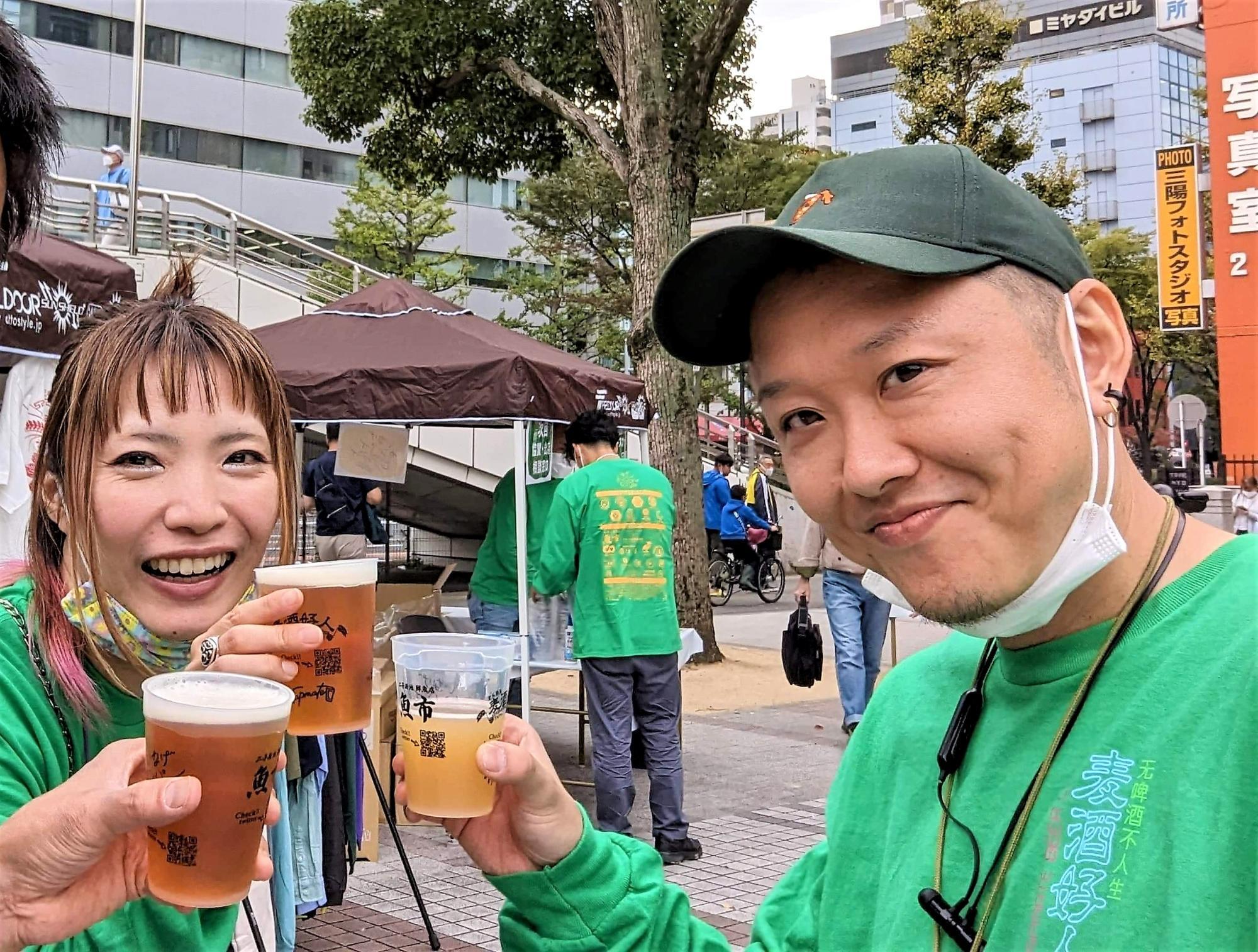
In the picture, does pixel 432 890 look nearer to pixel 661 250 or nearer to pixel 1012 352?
pixel 1012 352

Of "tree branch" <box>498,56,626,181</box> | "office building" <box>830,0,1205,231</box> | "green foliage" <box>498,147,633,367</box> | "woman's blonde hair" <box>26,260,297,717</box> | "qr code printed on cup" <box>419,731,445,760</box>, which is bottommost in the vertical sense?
"qr code printed on cup" <box>419,731,445,760</box>

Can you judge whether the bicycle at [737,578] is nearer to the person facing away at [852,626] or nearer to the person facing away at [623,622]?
the person facing away at [852,626]

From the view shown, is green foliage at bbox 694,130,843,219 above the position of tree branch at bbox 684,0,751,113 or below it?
above

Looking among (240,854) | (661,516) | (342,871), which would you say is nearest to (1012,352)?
(240,854)

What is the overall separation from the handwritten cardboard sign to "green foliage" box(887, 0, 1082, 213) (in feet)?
53.4

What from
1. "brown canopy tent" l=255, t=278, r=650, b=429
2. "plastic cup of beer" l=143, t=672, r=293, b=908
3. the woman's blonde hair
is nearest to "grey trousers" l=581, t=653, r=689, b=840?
"brown canopy tent" l=255, t=278, r=650, b=429

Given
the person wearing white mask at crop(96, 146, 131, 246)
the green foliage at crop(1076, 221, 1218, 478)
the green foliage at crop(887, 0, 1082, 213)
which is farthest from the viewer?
the green foliage at crop(1076, 221, 1218, 478)

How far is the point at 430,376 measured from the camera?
6.83m

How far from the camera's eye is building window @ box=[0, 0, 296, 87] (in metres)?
33.7

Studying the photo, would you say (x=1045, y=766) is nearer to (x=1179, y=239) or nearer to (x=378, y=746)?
(x=378, y=746)

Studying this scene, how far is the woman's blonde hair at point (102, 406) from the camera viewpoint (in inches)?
73.7

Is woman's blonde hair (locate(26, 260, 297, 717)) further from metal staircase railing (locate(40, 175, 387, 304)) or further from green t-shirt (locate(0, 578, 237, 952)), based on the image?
metal staircase railing (locate(40, 175, 387, 304))

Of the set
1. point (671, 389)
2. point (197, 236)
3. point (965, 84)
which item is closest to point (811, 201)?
point (671, 389)

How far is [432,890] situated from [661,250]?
732 centimetres
